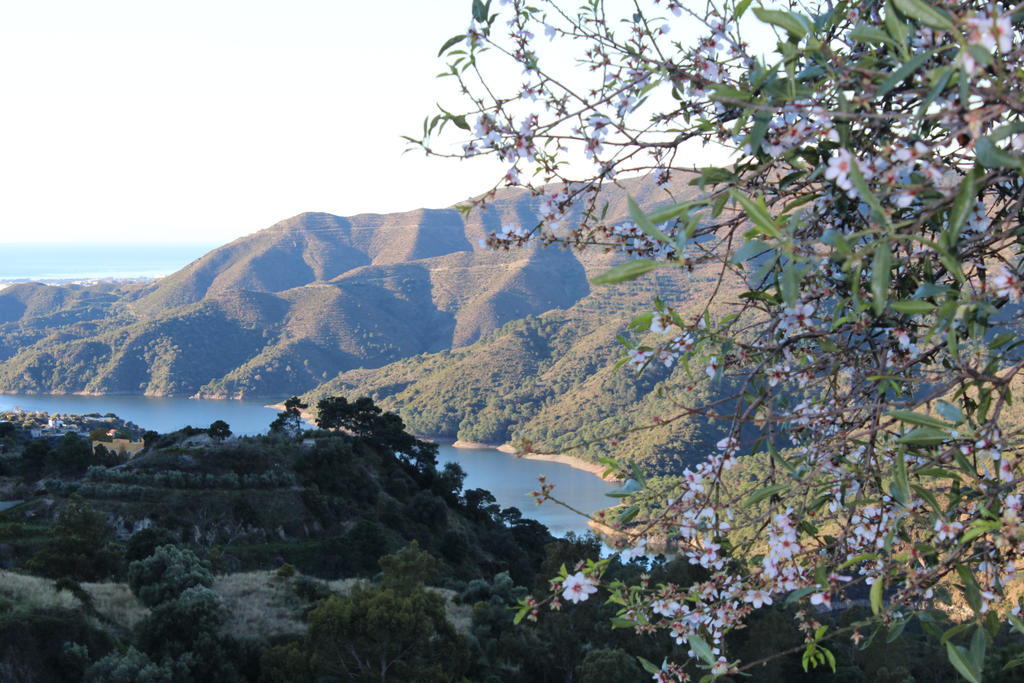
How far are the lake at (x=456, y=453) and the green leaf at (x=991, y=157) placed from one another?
4974cm

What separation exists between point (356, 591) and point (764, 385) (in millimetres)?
10732

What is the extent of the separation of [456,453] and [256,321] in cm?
5481

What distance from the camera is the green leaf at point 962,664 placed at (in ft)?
5.41

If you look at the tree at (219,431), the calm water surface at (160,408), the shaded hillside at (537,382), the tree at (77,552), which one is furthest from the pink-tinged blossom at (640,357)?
the calm water surface at (160,408)

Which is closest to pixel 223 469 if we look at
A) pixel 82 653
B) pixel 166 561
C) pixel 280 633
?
pixel 166 561

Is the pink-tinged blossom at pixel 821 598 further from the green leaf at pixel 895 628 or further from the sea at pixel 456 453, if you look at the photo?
the sea at pixel 456 453

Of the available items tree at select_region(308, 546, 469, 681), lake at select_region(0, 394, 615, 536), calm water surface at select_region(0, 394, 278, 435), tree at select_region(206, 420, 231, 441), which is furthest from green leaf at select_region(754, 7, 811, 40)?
calm water surface at select_region(0, 394, 278, 435)

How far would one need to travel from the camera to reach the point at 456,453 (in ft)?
292

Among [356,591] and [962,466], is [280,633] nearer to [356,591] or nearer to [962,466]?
[356,591]

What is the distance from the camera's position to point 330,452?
31391 mm

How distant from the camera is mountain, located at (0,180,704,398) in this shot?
4614 inches

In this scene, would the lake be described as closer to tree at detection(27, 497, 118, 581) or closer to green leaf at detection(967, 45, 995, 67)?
tree at detection(27, 497, 118, 581)

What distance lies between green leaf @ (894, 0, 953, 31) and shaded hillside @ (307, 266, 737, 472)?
67.2m

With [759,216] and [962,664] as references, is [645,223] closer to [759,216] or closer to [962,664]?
[759,216]
